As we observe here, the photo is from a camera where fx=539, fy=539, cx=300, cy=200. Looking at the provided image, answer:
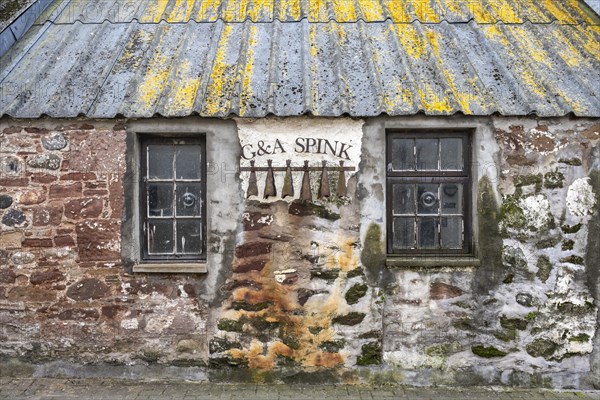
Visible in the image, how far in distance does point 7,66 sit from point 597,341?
698 centimetres

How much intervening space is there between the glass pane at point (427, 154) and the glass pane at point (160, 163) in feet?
8.55

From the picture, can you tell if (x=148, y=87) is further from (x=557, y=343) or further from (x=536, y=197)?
(x=557, y=343)

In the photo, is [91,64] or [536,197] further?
[91,64]

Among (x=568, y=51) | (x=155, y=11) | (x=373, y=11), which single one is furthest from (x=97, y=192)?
(x=568, y=51)

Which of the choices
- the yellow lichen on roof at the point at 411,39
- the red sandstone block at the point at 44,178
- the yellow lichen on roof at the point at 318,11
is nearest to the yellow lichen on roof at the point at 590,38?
the yellow lichen on roof at the point at 411,39

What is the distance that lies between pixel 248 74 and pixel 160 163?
4.40 ft

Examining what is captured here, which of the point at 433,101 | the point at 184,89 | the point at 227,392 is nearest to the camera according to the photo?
the point at 227,392

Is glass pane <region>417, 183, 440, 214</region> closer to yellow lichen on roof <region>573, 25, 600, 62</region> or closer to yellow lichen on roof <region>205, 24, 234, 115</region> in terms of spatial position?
yellow lichen on roof <region>205, 24, 234, 115</region>

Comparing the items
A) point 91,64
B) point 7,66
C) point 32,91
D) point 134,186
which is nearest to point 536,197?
point 134,186

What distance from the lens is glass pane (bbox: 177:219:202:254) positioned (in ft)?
18.7

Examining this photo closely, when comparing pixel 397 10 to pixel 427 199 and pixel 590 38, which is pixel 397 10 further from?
pixel 427 199

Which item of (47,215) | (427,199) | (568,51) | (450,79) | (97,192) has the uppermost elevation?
(568,51)

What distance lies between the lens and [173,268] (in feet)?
17.9

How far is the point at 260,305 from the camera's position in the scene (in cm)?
549
